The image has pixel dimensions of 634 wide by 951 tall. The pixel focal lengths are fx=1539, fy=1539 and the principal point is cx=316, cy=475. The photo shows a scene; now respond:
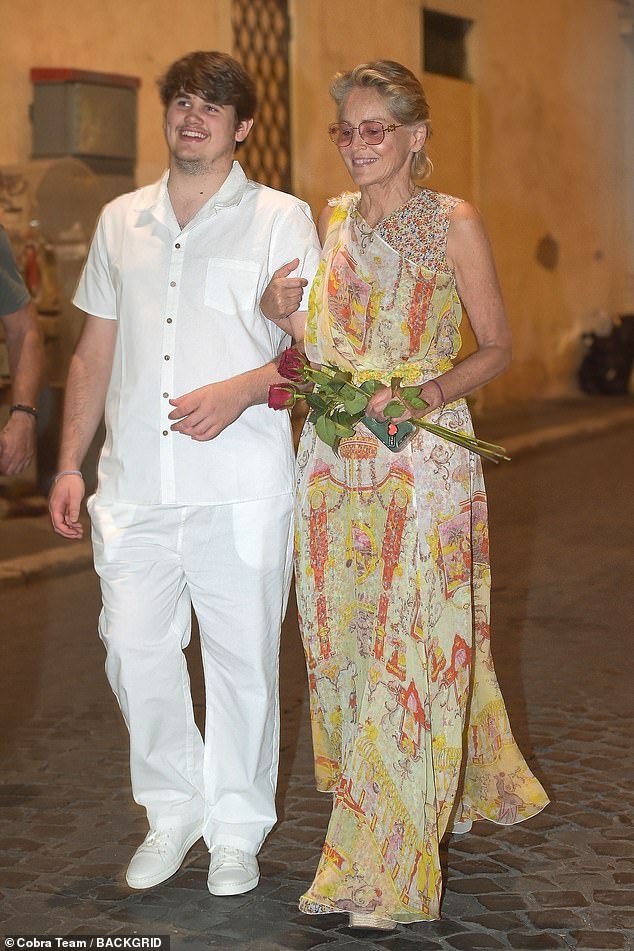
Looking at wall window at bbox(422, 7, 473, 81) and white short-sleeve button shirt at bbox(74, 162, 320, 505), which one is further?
wall window at bbox(422, 7, 473, 81)

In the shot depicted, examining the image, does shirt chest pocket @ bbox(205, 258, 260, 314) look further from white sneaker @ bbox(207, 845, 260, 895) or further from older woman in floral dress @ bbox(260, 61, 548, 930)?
white sneaker @ bbox(207, 845, 260, 895)

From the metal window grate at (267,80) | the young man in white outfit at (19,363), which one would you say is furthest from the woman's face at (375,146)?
the metal window grate at (267,80)

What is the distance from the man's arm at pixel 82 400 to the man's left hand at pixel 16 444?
0.16 meters

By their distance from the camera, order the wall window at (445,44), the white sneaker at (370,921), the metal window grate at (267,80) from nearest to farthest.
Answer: the white sneaker at (370,921), the metal window grate at (267,80), the wall window at (445,44)

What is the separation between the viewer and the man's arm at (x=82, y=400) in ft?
13.4

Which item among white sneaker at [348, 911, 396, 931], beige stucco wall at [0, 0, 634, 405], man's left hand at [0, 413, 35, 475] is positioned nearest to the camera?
white sneaker at [348, 911, 396, 931]

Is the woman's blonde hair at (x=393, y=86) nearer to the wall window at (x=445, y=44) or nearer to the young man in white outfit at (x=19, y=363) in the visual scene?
the young man in white outfit at (x=19, y=363)

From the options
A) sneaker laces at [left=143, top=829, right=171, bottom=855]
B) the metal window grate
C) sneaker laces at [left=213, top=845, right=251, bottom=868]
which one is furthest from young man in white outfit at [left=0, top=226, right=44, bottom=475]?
the metal window grate

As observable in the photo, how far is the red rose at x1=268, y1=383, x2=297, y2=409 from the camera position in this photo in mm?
3797

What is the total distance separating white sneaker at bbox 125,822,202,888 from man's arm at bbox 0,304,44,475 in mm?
1059

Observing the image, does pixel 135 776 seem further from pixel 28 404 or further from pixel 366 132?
pixel 366 132

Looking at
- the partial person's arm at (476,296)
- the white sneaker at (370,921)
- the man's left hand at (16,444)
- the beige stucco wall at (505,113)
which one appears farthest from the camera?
the beige stucco wall at (505,113)

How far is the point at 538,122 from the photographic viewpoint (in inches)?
772

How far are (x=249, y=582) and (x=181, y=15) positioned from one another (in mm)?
9990
